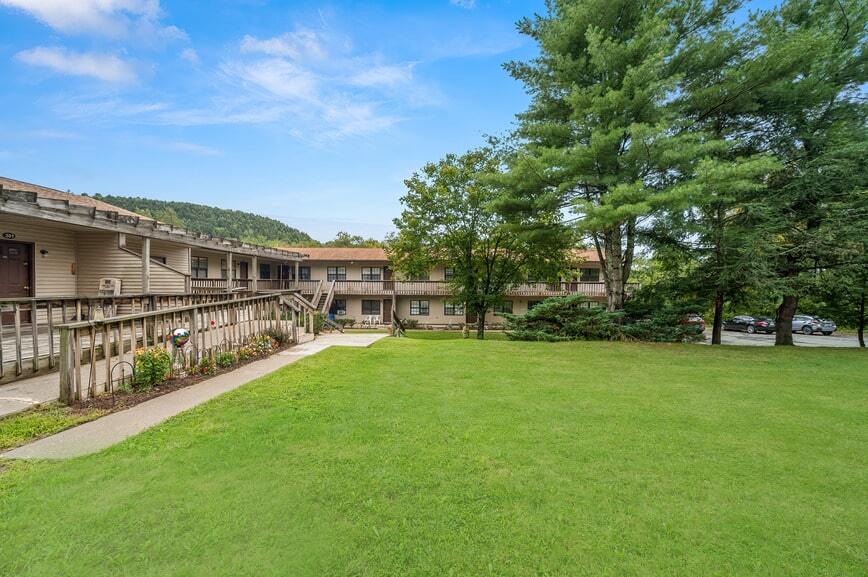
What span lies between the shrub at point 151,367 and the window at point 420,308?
21819 millimetres

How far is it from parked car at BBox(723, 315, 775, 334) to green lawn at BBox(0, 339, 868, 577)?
93.9 feet

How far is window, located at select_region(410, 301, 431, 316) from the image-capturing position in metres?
27.0

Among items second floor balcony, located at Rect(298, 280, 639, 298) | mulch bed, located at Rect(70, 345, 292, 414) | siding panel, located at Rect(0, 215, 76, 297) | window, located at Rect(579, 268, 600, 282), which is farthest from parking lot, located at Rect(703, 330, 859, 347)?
siding panel, located at Rect(0, 215, 76, 297)

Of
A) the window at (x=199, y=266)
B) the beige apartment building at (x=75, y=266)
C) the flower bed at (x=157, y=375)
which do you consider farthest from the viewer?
the window at (x=199, y=266)

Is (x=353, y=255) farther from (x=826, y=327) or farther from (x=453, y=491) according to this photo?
(x=826, y=327)

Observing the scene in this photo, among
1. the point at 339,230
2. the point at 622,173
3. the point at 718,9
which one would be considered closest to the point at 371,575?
the point at 622,173

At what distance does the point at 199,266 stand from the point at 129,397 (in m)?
16.7

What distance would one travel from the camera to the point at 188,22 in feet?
44.6

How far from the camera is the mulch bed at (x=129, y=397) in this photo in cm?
432

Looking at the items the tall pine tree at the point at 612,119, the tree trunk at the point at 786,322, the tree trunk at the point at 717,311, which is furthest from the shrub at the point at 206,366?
the tree trunk at the point at 786,322

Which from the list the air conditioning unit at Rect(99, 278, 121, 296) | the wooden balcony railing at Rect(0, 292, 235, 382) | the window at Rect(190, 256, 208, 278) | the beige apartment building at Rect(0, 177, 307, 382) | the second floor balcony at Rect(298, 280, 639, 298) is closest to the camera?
the wooden balcony railing at Rect(0, 292, 235, 382)

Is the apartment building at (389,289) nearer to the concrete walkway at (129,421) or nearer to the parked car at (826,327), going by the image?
the parked car at (826,327)

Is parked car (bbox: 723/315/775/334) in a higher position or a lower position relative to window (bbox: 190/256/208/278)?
lower

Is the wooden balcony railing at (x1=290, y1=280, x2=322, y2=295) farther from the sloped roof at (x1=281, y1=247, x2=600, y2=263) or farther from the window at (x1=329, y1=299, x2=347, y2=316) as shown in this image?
the window at (x1=329, y1=299, x2=347, y2=316)
